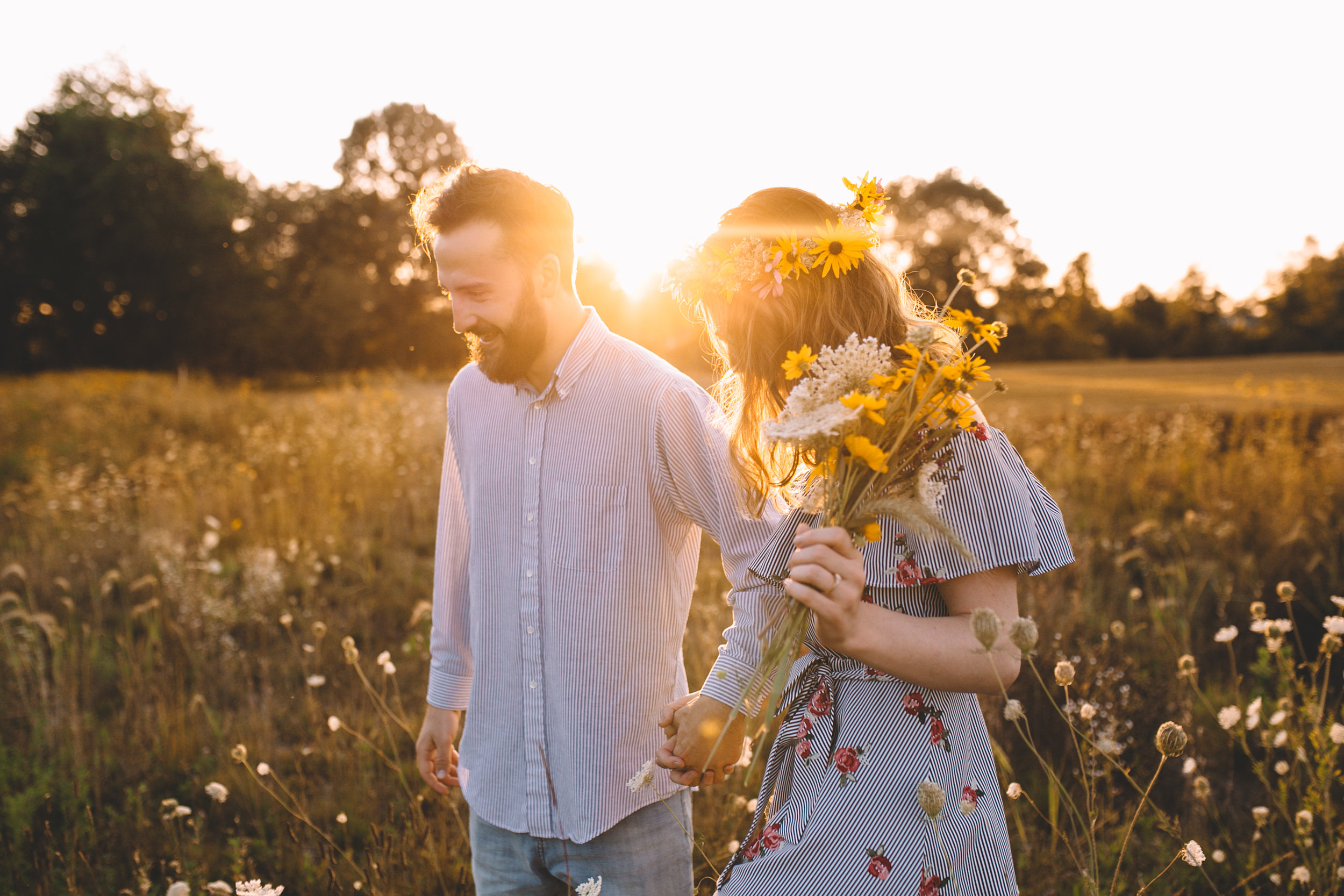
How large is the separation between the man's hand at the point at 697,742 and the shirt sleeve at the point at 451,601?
27.8 inches

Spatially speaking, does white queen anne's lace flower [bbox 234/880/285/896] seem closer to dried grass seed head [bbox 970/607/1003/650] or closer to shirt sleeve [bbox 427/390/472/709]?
shirt sleeve [bbox 427/390/472/709]

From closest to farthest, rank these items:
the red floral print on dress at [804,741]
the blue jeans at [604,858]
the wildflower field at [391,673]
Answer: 1. the red floral print on dress at [804,741]
2. the blue jeans at [604,858]
3. the wildflower field at [391,673]

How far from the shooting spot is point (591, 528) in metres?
1.81

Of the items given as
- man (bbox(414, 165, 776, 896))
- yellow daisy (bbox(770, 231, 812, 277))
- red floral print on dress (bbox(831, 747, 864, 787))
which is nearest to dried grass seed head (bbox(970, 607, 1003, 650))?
red floral print on dress (bbox(831, 747, 864, 787))

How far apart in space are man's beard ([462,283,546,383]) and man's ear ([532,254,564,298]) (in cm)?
3

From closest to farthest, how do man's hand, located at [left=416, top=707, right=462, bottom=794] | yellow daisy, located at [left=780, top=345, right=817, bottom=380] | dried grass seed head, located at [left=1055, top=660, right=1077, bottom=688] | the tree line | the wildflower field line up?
1. yellow daisy, located at [left=780, top=345, right=817, bottom=380]
2. dried grass seed head, located at [left=1055, top=660, right=1077, bottom=688]
3. man's hand, located at [left=416, top=707, right=462, bottom=794]
4. the wildflower field
5. the tree line

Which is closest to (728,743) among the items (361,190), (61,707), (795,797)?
(795,797)

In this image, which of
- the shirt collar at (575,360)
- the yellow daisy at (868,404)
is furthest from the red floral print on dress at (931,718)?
the shirt collar at (575,360)

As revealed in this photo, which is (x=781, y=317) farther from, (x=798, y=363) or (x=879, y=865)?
(x=879, y=865)

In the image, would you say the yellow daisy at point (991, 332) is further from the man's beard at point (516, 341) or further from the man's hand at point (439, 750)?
the man's hand at point (439, 750)

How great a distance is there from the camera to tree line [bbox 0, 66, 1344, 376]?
2858cm

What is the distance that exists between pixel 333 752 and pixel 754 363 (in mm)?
2729

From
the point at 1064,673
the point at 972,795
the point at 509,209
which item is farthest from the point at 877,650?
the point at 509,209

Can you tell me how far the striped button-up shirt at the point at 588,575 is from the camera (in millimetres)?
1737
